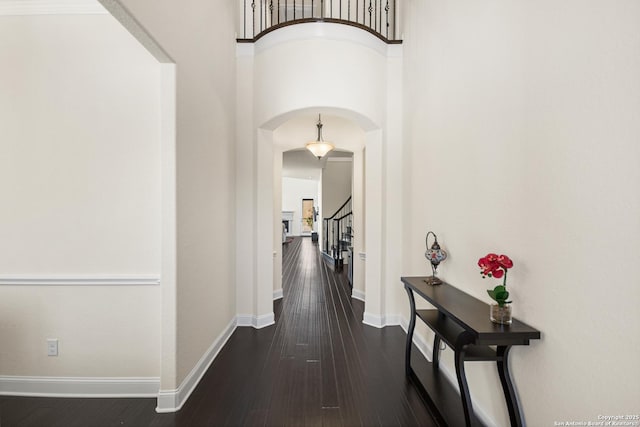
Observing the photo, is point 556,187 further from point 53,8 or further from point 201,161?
point 53,8

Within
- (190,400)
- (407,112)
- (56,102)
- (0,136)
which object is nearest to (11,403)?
(190,400)

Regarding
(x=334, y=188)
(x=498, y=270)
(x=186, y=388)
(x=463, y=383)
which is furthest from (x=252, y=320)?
(x=334, y=188)

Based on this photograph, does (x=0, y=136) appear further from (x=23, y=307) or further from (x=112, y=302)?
(x=112, y=302)

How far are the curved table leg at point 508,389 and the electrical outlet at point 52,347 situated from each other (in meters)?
3.13

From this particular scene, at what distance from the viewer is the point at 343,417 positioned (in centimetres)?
179

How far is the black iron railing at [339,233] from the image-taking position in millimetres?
6684

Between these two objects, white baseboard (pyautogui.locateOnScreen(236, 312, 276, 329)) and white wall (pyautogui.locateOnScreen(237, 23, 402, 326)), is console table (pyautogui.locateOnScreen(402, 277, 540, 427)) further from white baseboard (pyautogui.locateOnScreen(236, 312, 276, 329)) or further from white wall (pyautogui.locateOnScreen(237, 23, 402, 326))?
white baseboard (pyautogui.locateOnScreen(236, 312, 276, 329))

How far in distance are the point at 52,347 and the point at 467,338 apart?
2.99m

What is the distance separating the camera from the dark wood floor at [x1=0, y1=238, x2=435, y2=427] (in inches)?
69.5

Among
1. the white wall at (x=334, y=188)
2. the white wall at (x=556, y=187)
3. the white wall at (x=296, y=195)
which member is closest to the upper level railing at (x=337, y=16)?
the white wall at (x=556, y=187)

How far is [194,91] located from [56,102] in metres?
1.03

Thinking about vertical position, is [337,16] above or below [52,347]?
above

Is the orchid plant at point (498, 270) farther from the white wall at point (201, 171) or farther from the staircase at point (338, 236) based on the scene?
the staircase at point (338, 236)

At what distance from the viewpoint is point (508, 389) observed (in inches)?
55.3
